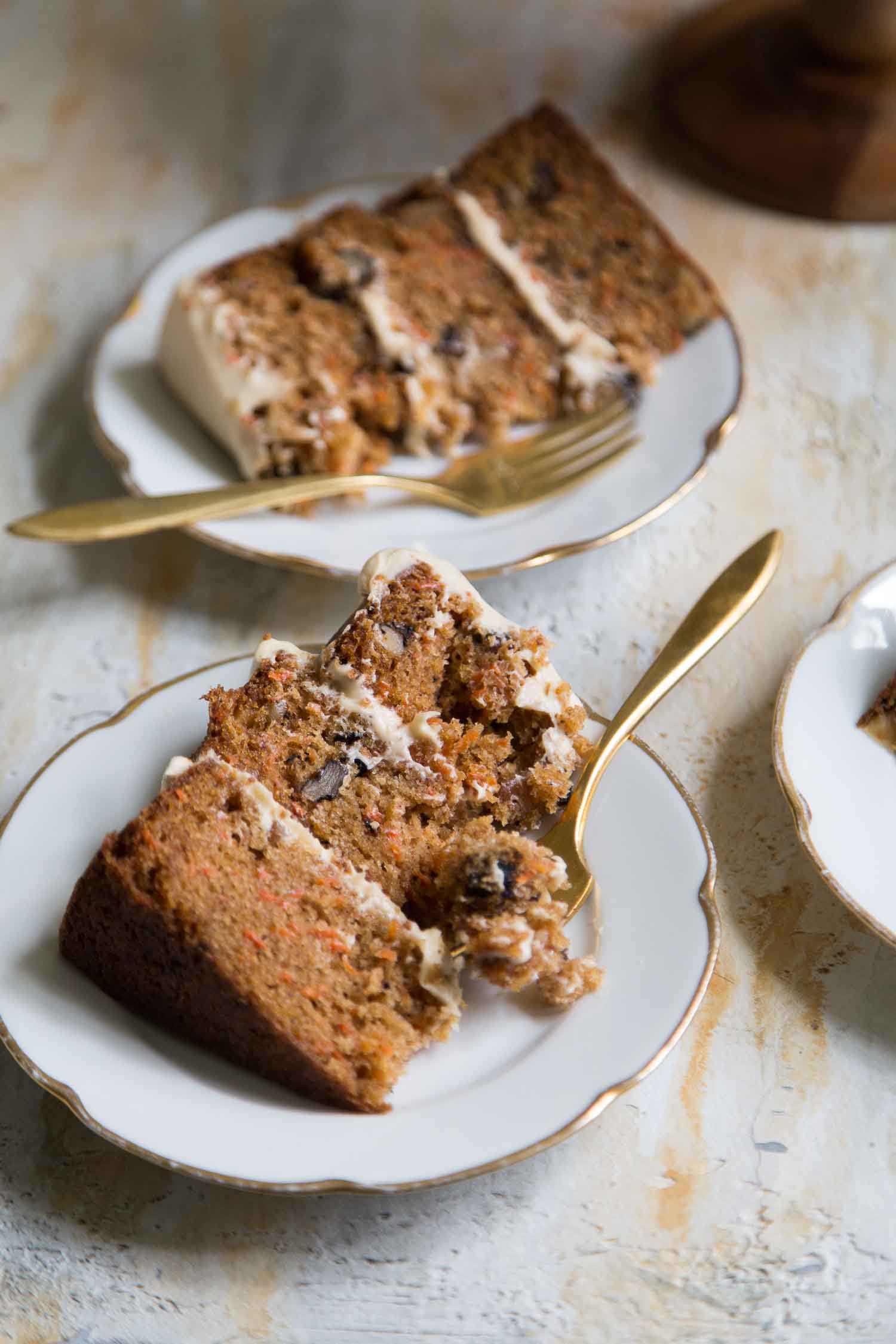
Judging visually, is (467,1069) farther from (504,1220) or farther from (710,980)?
(710,980)

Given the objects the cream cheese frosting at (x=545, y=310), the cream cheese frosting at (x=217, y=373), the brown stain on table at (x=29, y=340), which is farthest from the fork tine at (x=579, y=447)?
the brown stain on table at (x=29, y=340)

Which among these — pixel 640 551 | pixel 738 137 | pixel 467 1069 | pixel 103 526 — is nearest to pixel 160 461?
pixel 103 526

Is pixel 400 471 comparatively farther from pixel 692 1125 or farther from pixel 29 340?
pixel 692 1125

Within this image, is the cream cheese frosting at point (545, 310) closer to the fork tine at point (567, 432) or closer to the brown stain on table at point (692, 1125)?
the fork tine at point (567, 432)

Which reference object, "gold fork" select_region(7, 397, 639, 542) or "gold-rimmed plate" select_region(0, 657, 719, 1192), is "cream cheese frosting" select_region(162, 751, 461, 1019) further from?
"gold fork" select_region(7, 397, 639, 542)

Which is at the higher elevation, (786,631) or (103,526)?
(103,526)

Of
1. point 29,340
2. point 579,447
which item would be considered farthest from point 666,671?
point 29,340
